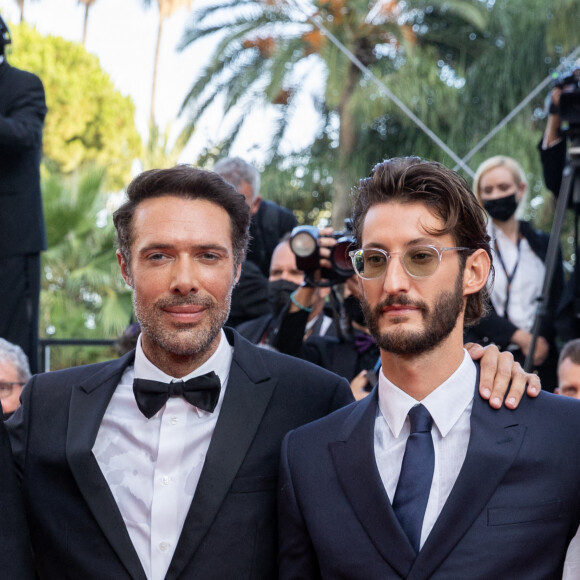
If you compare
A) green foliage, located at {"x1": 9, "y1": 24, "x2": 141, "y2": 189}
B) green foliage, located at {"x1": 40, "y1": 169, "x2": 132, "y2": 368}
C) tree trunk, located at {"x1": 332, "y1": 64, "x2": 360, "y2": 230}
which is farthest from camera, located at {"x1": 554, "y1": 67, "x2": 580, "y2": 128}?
green foliage, located at {"x1": 9, "y1": 24, "x2": 141, "y2": 189}

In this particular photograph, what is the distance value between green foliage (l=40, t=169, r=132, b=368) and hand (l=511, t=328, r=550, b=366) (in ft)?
25.6

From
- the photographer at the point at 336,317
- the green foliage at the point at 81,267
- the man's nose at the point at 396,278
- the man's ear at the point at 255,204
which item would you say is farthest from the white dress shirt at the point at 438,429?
the green foliage at the point at 81,267

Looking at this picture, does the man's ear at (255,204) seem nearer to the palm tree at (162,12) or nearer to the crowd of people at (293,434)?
the crowd of people at (293,434)

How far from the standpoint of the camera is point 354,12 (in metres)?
15.9

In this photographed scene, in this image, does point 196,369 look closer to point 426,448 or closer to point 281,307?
point 426,448

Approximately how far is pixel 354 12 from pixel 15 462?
1469 cm

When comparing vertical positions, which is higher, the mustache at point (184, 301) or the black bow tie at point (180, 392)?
the mustache at point (184, 301)

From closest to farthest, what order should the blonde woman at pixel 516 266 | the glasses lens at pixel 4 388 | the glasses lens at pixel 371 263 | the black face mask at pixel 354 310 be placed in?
1. the glasses lens at pixel 371 263
2. the glasses lens at pixel 4 388
3. the black face mask at pixel 354 310
4. the blonde woman at pixel 516 266

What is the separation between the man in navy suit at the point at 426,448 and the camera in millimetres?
1934

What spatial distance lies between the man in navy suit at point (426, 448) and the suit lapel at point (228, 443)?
0.46 ft

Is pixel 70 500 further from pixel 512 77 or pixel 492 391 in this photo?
pixel 512 77

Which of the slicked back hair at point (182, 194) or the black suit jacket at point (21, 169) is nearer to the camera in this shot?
the slicked back hair at point (182, 194)

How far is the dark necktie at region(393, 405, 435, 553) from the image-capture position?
1990mm

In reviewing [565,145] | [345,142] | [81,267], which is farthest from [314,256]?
[345,142]
